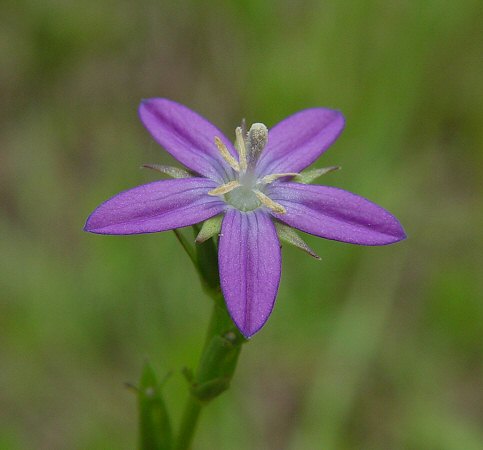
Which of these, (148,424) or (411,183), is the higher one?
(411,183)

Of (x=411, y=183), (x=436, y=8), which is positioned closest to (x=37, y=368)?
(x=411, y=183)

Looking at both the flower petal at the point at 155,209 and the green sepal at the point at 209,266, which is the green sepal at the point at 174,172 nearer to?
the flower petal at the point at 155,209

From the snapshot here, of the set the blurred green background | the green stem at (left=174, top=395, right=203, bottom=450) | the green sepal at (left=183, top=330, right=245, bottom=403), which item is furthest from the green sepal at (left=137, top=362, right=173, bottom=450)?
the blurred green background

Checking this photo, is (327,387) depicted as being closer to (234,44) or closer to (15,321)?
(15,321)

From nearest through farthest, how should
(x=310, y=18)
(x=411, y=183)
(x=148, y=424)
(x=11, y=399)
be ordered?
(x=148, y=424), (x=11, y=399), (x=411, y=183), (x=310, y=18)

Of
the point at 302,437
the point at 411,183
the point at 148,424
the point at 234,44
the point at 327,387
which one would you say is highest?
the point at 234,44

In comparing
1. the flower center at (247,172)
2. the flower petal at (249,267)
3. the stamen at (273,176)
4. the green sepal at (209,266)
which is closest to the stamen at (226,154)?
the flower center at (247,172)

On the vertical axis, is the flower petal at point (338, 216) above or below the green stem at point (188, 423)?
above
